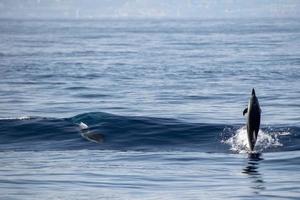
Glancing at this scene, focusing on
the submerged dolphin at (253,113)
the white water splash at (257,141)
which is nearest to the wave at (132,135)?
the white water splash at (257,141)

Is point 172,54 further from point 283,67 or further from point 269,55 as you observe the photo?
point 283,67

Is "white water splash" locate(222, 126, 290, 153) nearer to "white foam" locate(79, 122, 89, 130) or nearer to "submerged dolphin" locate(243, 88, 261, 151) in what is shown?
"submerged dolphin" locate(243, 88, 261, 151)

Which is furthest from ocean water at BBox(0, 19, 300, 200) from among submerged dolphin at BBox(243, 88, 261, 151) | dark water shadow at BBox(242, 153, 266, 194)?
submerged dolphin at BBox(243, 88, 261, 151)

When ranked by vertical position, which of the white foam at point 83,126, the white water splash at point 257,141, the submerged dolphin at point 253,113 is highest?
the submerged dolphin at point 253,113

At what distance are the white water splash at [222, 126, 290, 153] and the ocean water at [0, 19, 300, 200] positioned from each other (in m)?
0.03

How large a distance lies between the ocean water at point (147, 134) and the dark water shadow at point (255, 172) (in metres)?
0.02

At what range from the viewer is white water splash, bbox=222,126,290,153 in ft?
80.5

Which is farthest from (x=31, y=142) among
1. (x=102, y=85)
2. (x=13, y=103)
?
(x=102, y=85)

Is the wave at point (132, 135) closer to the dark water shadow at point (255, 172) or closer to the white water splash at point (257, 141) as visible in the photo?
the white water splash at point (257, 141)

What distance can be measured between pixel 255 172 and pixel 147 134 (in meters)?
7.01

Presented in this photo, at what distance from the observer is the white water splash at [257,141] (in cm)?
2453

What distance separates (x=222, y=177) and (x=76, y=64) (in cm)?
Result: 4158

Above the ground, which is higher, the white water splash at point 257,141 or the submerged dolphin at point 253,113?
the submerged dolphin at point 253,113

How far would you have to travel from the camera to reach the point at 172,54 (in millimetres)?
71000
